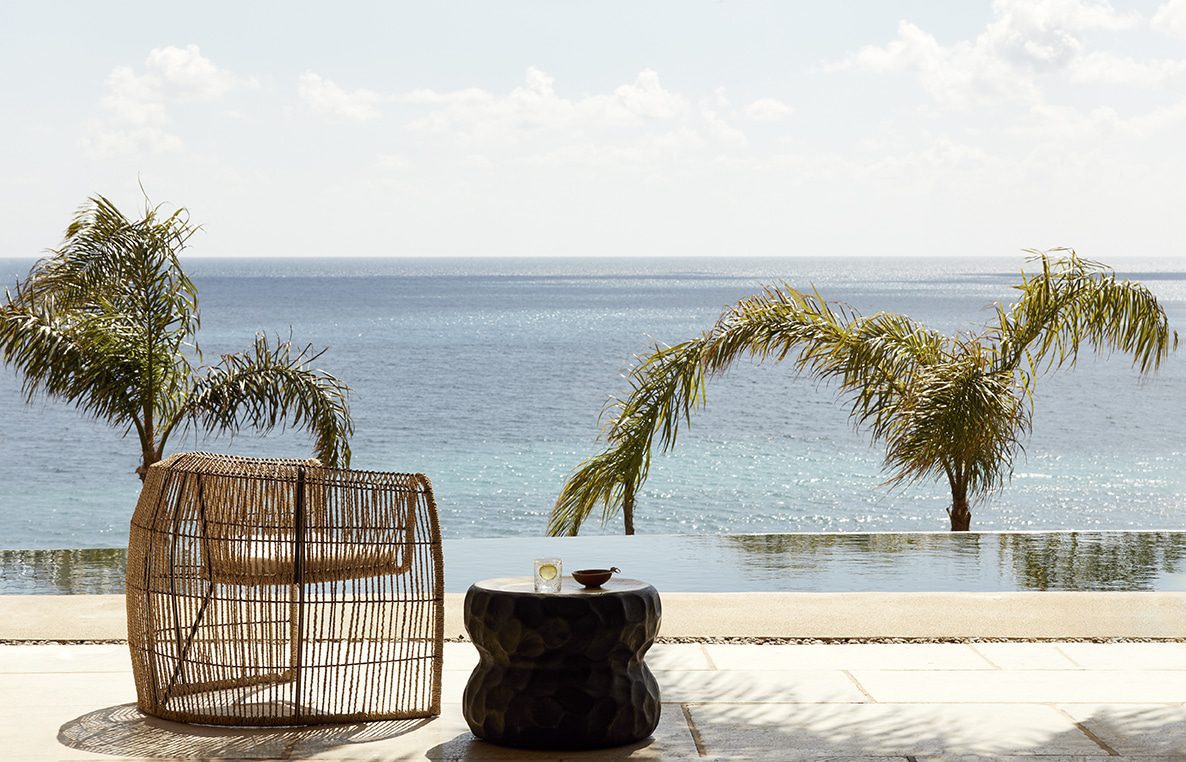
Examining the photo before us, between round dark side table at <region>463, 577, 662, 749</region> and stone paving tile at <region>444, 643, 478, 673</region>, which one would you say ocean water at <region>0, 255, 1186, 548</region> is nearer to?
stone paving tile at <region>444, 643, 478, 673</region>

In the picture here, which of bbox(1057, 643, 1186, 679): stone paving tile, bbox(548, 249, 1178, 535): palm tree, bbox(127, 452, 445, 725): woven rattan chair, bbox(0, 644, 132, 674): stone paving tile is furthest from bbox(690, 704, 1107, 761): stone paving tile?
bbox(548, 249, 1178, 535): palm tree

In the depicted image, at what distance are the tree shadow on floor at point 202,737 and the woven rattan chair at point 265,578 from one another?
55mm

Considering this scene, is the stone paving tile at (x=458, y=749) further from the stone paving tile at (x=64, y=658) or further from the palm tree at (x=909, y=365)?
the palm tree at (x=909, y=365)

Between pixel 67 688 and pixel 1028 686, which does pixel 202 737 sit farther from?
pixel 1028 686

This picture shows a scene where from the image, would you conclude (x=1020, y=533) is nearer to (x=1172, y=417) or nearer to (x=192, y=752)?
(x=192, y=752)

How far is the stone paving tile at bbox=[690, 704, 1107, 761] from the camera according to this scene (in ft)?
12.3

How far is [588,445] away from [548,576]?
2722 centimetres

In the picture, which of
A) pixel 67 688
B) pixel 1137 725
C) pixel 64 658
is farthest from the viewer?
pixel 64 658

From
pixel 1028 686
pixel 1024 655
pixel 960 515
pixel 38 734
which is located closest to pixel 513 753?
pixel 38 734

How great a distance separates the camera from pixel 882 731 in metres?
3.95

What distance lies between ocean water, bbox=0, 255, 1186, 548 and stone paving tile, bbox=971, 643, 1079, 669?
3.14 meters

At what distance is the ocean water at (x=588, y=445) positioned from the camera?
882 inches

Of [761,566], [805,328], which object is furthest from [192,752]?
[805,328]

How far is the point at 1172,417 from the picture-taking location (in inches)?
1406
